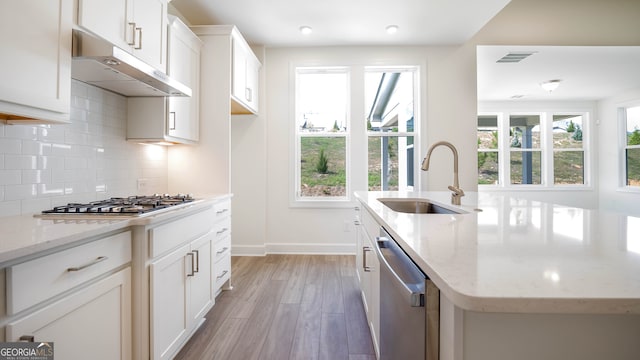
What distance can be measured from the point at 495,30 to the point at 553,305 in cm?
429

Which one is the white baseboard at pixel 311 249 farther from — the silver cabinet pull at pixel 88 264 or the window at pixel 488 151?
the window at pixel 488 151

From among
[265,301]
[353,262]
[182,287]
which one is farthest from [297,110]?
[182,287]

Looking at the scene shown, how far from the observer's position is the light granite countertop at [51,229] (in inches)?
35.7

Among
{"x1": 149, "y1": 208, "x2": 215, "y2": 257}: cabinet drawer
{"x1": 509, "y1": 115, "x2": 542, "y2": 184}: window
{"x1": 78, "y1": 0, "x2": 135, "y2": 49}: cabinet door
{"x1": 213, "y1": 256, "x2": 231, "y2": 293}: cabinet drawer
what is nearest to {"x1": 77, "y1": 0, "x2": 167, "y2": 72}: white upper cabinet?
{"x1": 78, "y1": 0, "x2": 135, "y2": 49}: cabinet door

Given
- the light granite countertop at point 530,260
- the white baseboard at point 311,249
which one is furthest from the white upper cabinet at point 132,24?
the white baseboard at point 311,249

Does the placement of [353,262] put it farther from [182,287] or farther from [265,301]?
[182,287]

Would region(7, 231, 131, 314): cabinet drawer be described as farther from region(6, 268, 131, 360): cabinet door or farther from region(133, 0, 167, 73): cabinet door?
region(133, 0, 167, 73): cabinet door

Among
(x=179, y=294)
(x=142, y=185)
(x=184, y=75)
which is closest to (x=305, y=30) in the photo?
(x=184, y=75)

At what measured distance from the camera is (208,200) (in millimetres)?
2232

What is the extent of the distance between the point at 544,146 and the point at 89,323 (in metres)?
8.29

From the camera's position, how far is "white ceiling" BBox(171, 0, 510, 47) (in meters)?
2.98

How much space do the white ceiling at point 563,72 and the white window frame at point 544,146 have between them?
27 centimetres

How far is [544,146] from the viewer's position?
22.3 feet

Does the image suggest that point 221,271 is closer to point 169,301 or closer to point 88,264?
point 169,301
